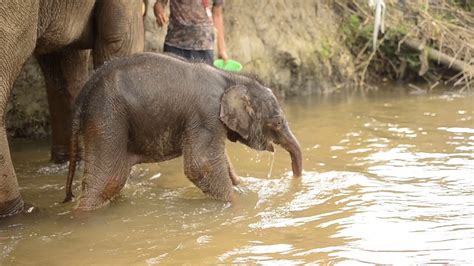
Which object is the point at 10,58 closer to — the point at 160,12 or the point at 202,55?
the point at 160,12

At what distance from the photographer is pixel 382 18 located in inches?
414

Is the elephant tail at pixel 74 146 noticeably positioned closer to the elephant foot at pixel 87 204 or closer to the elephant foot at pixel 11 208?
the elephant foot at pixel 87 204

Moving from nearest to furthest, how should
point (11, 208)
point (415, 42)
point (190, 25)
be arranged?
point (11, 208) < point (190, 25) < point (415, 42)

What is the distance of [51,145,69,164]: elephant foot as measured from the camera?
639 centimetres

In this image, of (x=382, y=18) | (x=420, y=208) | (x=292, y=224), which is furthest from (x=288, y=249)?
(x=382, y=18)

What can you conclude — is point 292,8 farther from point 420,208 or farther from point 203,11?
point 420,208

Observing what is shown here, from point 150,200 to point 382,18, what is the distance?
6.23 metres

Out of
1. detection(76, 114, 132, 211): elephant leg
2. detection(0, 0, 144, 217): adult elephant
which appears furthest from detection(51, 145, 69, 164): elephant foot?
detection(76, 114, 132, 211): elephant leg

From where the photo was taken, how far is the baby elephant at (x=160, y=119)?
15.5 ft

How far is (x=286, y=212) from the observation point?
483cm

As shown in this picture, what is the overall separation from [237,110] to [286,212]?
743 millimetres

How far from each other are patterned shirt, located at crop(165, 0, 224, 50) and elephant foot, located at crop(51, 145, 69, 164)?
129 cm

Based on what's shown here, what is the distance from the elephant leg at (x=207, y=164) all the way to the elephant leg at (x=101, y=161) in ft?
1.38

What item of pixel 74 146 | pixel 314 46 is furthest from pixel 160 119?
pixel 314 46
